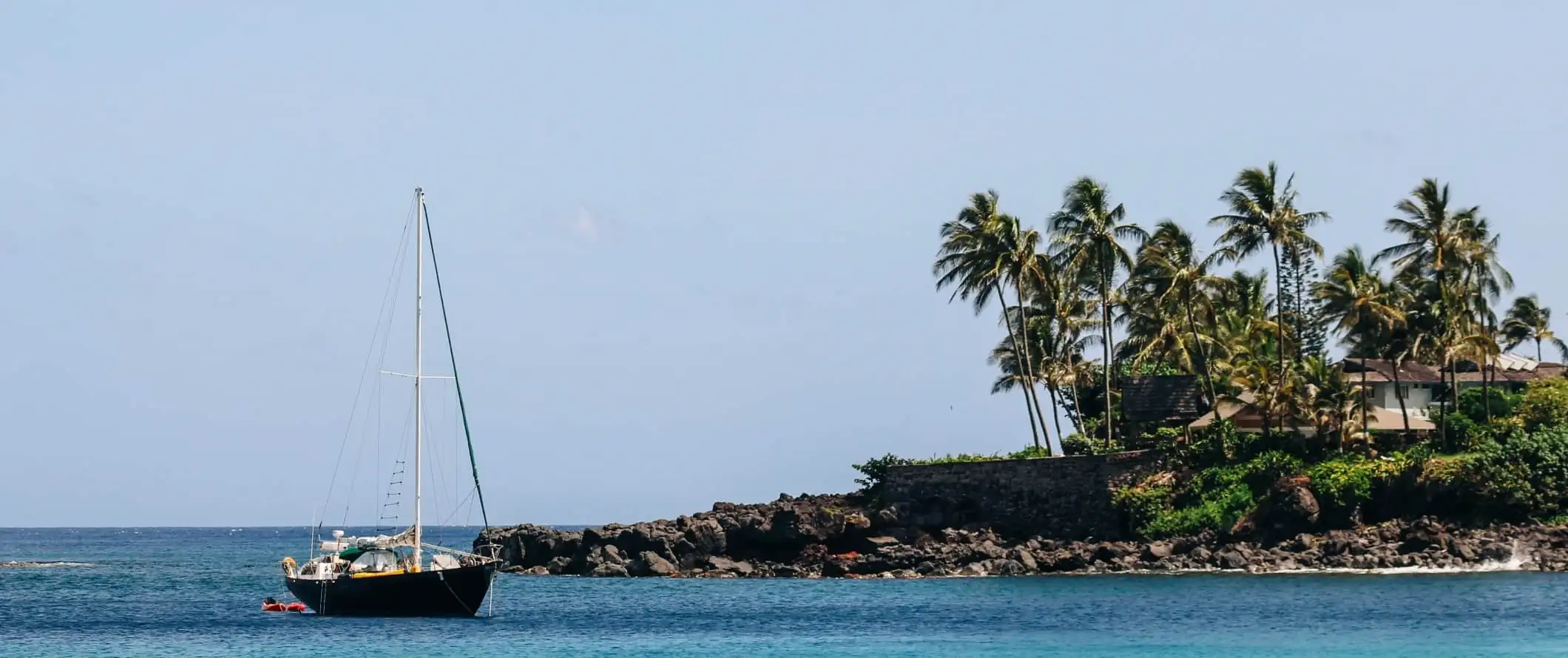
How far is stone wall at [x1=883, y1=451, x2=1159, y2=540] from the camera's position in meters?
68.7

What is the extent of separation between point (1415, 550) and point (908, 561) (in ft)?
59.8

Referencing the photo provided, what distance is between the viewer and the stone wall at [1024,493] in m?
68.7

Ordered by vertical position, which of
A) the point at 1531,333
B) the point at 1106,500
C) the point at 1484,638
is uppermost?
the point at 1531,333

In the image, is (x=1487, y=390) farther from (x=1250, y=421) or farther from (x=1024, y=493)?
(x=1024, y=493)

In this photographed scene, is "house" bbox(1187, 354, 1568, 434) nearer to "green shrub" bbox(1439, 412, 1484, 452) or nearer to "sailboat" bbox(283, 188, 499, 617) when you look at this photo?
"green shrub" bbox(1439, 412, 1484, 452)

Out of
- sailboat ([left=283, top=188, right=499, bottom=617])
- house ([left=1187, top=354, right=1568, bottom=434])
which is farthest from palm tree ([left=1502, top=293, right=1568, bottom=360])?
sailboat ([left=283, top=188, right=499, bottom=617])

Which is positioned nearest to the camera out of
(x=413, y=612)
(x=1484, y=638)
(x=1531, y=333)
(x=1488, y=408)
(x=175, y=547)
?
(x=1484, y=638)

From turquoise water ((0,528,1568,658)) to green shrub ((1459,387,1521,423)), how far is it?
Answer: 17.8 meters

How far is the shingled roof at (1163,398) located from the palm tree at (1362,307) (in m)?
6.29

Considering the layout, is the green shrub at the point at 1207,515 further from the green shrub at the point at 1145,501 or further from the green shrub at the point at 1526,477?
the green shrub at the point at 1526,477

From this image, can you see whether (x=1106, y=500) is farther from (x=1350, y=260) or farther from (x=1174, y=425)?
(x=1350, y=260)

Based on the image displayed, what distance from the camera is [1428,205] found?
7038cm

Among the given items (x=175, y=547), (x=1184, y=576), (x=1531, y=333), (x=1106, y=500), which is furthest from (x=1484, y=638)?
(x=175, y=547)

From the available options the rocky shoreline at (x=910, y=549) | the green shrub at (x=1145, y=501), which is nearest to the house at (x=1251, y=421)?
the green shrub at (x=1145, y=501)
